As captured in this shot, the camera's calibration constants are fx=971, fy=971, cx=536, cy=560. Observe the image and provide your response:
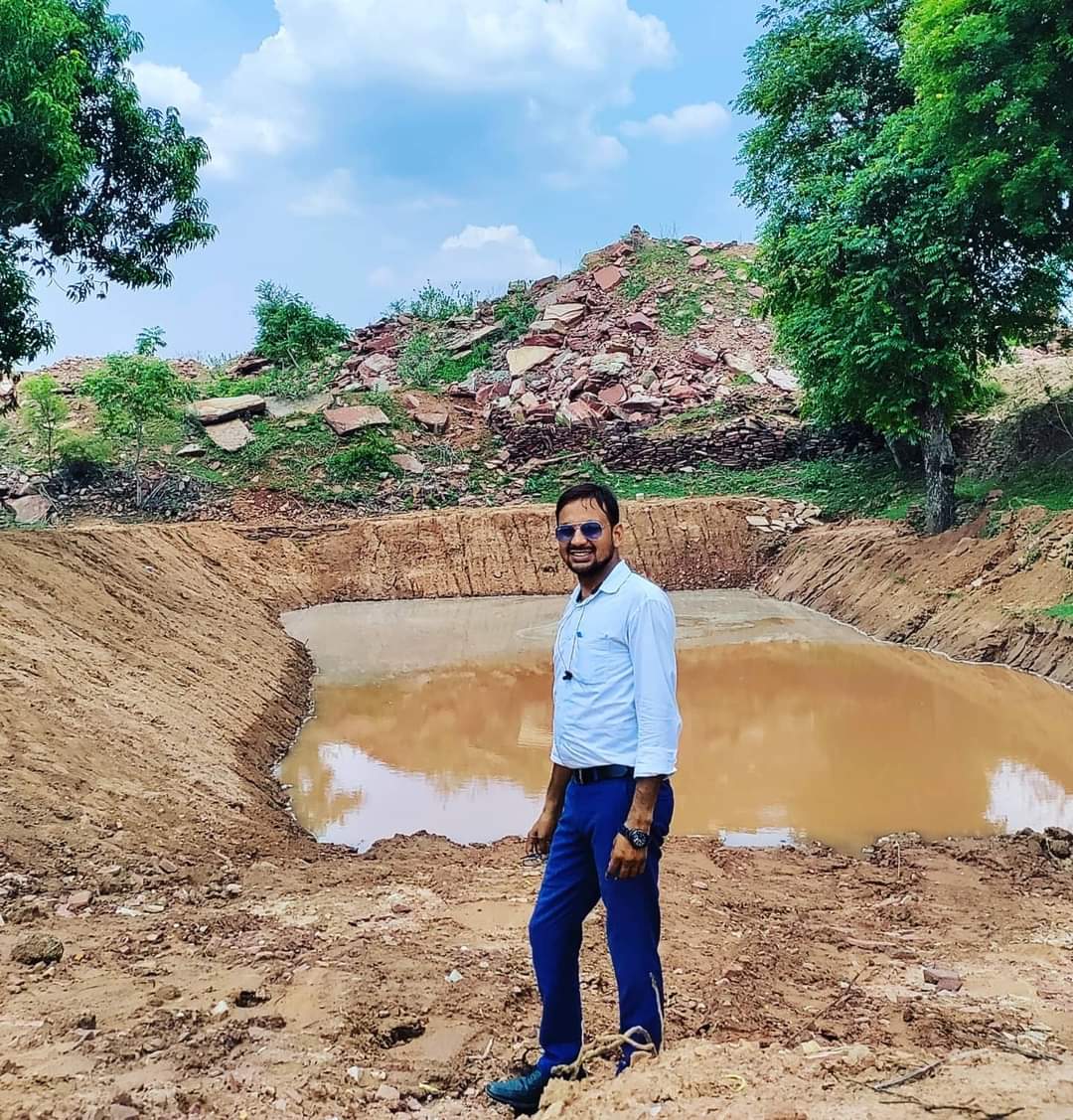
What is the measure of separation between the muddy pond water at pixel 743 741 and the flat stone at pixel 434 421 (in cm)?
Result: 1147

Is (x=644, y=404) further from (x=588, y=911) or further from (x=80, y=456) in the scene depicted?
(x=588, y=911)

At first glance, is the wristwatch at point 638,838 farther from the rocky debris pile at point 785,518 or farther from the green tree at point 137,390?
the green tree at point 137,390

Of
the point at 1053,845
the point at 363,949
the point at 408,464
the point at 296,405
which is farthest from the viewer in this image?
the point at 296,405

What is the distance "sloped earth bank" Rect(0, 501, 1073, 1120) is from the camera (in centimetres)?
271

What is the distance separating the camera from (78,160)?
9.28m

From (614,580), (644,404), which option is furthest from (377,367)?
(614,580)

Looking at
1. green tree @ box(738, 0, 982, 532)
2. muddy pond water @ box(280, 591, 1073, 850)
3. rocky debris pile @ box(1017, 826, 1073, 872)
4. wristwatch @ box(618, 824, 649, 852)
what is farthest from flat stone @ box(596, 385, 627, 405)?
wristwatch @ box(618, 824, 649, 852)

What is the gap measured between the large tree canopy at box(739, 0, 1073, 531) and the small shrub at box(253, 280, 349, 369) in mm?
16641

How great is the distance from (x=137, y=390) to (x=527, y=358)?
11.8m

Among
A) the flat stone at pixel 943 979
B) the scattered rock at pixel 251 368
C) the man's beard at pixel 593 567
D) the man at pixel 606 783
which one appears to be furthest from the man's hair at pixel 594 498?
the scattered rock at pixel 251 368

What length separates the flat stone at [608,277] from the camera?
3222 cm

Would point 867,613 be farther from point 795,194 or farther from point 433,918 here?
point 433,918

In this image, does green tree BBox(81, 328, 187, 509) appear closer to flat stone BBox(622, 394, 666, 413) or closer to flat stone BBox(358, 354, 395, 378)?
flat stone BBox(358, 354, 395, 378)

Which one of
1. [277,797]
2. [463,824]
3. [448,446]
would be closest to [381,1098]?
[463,824]
